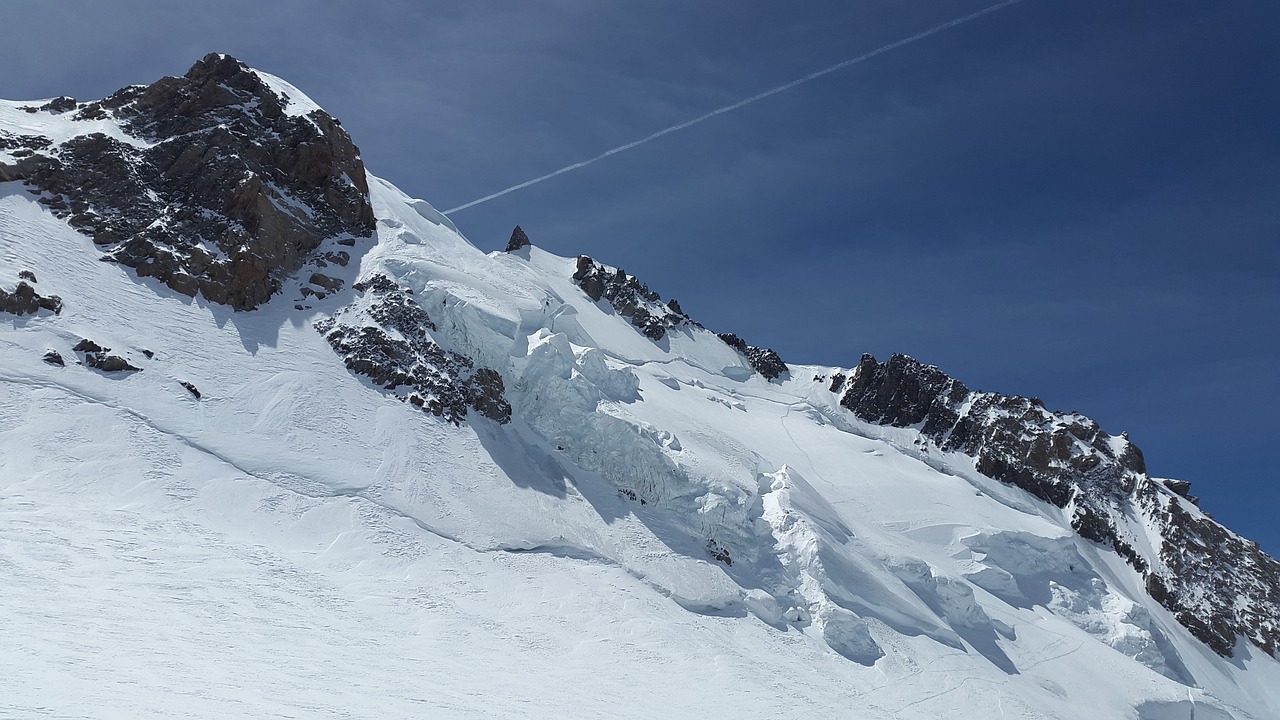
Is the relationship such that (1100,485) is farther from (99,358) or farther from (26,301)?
(26,301)

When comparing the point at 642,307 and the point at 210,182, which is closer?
the point at 210,182

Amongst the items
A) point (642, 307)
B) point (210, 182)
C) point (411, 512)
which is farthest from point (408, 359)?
point (642, 307)

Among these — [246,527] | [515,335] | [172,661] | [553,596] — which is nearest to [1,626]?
[172,661]

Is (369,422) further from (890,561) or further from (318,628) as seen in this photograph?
(890,561)

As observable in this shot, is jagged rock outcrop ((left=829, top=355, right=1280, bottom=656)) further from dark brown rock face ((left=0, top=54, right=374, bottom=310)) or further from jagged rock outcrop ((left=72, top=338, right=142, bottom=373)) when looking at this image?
jagged rock outcrop ((left=72, top=338, right=142, bottom=373))

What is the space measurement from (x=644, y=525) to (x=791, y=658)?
1053cm

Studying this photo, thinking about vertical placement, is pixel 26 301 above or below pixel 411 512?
above

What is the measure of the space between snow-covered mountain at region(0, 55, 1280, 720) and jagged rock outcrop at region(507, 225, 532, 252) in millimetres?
22171

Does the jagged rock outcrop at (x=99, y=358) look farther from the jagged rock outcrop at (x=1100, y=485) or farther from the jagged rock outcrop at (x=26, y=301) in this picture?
the jagged rock outcrop at (x=1100, y=485)

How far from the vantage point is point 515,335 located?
52531 millimetres

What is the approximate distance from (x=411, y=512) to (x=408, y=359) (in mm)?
12002

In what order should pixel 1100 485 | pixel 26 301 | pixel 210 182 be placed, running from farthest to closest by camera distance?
1. pixel 1100 485
2. pixel 210 182
3. pixel 26 301

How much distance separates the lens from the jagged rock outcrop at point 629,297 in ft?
282

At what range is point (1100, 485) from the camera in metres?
80.1
